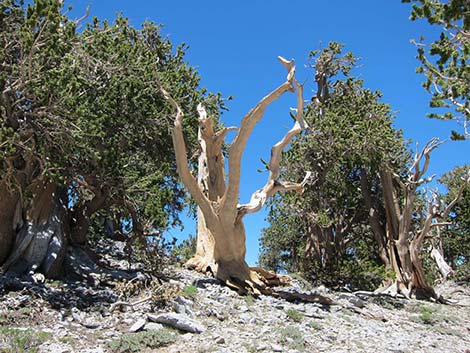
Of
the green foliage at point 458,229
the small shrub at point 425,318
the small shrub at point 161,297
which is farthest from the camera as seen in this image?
the green foliage at point 458,229

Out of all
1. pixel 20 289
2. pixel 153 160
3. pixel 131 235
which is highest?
pixel 153 160

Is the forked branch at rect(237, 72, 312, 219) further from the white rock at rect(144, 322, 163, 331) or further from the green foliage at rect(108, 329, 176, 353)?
the green foliage at rect(108, 329, 176, 353)

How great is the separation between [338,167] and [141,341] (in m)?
12.1

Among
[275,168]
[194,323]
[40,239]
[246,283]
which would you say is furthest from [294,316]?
[40,239]

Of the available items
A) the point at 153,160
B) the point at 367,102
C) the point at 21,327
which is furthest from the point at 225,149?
the point at 21,327

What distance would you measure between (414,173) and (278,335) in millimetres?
10440

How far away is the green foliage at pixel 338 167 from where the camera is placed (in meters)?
15.1

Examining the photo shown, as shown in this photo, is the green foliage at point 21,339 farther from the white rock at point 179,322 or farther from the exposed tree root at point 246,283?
the exposed tree root at point 246,283

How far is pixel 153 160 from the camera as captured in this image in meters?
13.4

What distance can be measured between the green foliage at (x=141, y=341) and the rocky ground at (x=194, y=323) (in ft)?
0.05

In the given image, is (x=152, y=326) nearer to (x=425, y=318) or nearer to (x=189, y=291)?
(x=189, y=291)

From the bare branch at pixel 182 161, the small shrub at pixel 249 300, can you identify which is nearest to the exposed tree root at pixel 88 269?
the bare branch at pixel 182 161

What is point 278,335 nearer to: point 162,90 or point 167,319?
point 167,319

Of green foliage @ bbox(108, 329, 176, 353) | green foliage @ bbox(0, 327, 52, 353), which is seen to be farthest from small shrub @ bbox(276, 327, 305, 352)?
green foliage @ bbox(0, 327, 52, 353)
